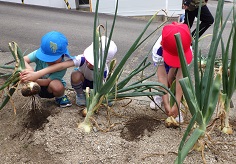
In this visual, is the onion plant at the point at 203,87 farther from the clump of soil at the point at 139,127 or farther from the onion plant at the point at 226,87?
the clump of soil at the point at 139,127

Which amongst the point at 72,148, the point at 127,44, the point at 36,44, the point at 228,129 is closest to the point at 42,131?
the point at 72,148

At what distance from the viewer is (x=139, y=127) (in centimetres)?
216

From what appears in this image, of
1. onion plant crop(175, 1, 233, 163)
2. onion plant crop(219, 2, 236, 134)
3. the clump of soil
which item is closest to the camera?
onion plant crop(175, 1, 233, 163)

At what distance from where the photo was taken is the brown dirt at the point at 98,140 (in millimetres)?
1841

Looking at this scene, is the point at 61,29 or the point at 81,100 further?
the point at 61,29

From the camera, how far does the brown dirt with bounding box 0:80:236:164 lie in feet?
6.04

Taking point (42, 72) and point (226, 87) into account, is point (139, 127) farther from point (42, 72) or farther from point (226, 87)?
point (42, 72)

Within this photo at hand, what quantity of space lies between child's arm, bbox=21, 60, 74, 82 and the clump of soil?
62 centimetres

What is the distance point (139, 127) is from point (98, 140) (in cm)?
34

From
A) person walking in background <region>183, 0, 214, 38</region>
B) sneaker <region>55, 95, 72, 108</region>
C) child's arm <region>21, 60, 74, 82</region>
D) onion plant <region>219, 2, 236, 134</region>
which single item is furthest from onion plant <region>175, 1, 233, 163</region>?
person walking in background <region>183, 0, 214, 38</region>

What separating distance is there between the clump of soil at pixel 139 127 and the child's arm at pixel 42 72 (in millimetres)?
621

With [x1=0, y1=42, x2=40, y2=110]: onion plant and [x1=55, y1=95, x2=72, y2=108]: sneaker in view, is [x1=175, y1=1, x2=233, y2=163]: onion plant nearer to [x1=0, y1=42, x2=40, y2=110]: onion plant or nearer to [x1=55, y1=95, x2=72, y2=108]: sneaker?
[x1=0, y1=42, x2=40, y2=110]: onion plant

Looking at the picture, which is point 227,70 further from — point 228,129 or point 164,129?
point 164,129

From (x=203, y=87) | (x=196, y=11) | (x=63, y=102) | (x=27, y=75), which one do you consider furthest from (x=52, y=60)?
(x=196, y=11)
